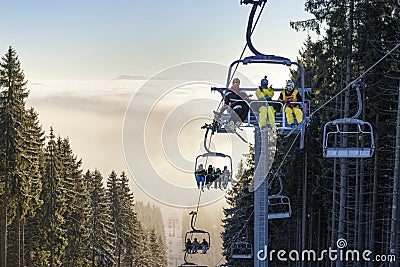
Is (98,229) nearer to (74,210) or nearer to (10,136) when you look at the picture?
(74,210)

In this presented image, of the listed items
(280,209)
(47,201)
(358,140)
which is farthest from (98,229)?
(358,140)

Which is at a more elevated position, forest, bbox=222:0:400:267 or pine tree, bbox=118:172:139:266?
forest, bbox=222:0:400:267

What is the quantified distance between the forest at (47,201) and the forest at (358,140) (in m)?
12.3

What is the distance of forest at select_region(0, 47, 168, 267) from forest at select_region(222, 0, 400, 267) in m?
12.3

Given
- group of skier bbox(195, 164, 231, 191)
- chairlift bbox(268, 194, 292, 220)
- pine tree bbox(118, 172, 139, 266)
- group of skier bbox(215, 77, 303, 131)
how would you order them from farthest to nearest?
pine tree bbox(118, 172, 139, 266), group of skier bbox(195, 164, 231, 191), chairlift bbox(268, 194, 292, 220), group of skier bbox(215, 77, 303, 131)

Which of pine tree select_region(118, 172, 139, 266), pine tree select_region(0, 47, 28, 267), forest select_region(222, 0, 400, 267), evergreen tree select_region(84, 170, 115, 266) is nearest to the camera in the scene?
forest select_region(222, 0, 400, 267)

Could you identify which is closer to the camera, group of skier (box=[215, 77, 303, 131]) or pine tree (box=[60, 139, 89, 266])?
group of skier (box=[215, 77, 303, 131])

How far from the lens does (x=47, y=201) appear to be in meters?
37.0

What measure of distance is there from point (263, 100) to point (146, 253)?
2306 inches

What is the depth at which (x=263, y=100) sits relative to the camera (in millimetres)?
13234

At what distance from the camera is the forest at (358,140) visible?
71.4ft

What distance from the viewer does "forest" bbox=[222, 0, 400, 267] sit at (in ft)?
71.4

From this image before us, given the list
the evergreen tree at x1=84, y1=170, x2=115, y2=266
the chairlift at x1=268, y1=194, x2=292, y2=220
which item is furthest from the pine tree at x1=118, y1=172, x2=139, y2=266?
the chairlift at x1=268, y1=194, x2=292, y2=220

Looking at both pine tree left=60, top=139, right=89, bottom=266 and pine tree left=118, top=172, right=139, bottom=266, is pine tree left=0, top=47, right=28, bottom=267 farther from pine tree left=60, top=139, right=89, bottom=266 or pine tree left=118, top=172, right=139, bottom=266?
pine tree left=118, top=172, right=139, bottom=266
